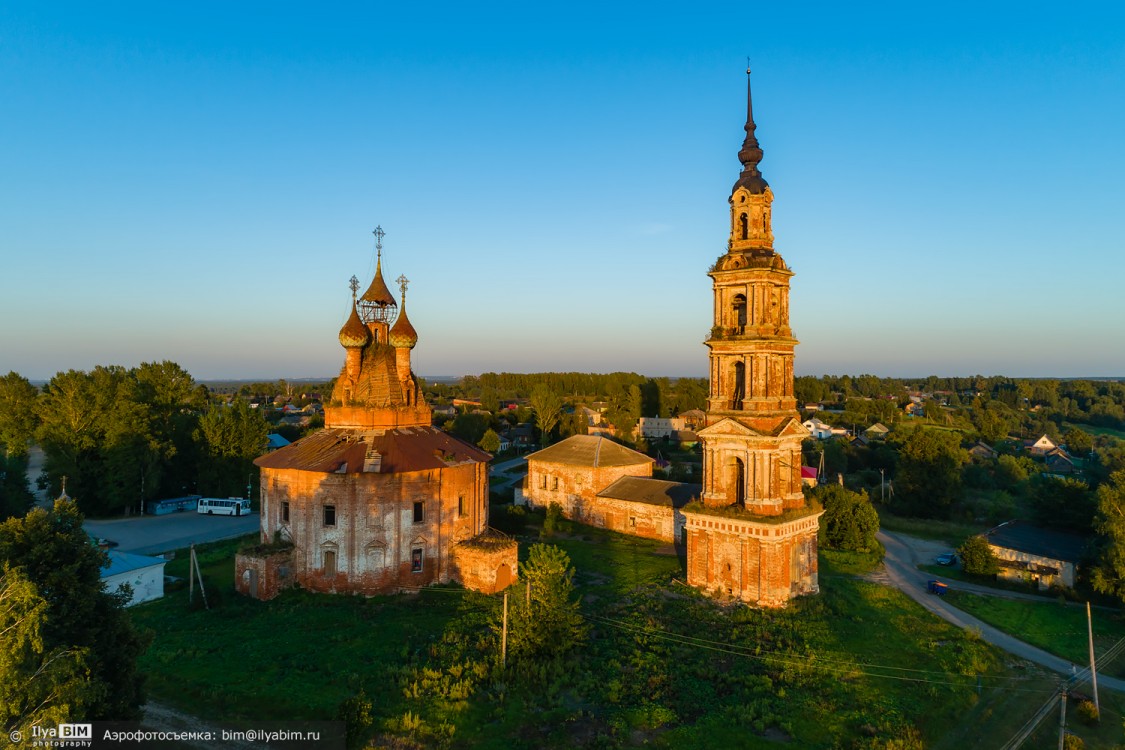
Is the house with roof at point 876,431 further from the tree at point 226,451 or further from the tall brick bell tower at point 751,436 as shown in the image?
the tree at point 226,451

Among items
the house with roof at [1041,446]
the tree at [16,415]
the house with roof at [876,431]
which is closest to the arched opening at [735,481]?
the tree at [16,415]

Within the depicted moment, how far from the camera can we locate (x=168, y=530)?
41562 mm

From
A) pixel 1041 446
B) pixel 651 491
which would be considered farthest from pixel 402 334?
pixel 1041 446

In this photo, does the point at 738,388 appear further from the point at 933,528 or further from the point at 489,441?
the point at 489,441

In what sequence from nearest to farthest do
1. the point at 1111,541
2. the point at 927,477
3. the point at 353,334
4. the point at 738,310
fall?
the point at 738,310 < the point at 1111,541 < the point at 353,334 < the point at 927,477

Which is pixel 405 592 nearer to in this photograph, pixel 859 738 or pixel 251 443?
pixel 859 738

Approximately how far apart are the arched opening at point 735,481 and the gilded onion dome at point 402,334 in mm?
16937

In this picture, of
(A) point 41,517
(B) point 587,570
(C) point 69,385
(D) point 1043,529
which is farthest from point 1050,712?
(C) point 69,385

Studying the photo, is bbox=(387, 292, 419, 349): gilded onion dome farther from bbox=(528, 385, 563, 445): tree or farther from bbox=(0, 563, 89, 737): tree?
bbox=(528, 385, 563, 445): tree

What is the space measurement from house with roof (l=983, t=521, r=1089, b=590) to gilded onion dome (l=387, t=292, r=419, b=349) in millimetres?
33093

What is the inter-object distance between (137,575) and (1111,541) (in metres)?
43.5

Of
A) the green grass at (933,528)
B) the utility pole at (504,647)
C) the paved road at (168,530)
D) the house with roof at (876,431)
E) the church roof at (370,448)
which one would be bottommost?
the green grass at (933,528)

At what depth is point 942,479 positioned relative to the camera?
49.5 metres

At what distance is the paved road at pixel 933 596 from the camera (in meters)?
23.0
